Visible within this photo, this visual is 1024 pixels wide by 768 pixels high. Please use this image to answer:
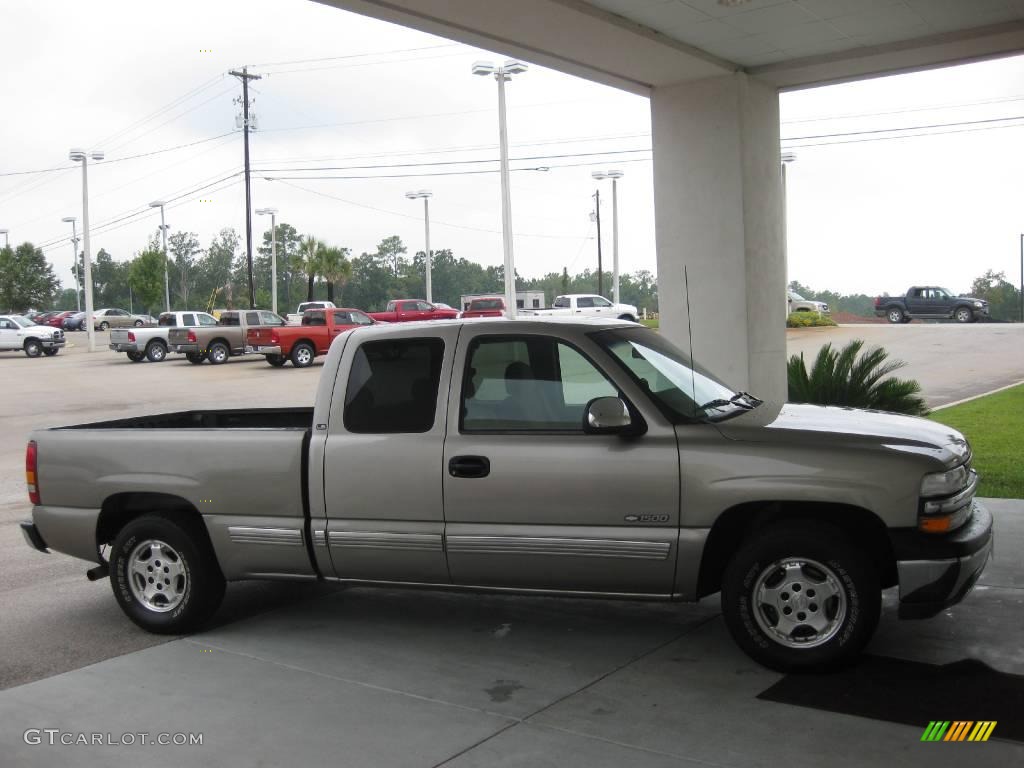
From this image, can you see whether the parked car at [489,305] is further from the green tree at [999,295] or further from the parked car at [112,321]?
the green tree at [999,295]

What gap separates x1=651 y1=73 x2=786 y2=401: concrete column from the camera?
1245cm

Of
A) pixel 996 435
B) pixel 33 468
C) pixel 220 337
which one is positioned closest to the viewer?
pixel 33 468

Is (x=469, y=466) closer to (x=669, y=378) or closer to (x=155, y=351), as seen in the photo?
(x=669, y=378)

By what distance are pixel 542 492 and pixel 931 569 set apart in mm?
1977

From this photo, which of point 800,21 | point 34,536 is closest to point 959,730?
point 34,536

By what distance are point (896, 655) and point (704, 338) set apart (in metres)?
7.48

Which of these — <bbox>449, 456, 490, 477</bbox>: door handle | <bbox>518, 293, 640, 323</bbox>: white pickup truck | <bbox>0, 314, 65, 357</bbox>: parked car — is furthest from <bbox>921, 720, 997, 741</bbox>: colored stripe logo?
A: <bbox>0, 314, 65, 357</bbox>: parked car

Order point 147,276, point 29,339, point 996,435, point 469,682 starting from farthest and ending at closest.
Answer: point 147,276 < point 29,339 < point 996,435 < point 469,682

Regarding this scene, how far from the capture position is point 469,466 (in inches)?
230

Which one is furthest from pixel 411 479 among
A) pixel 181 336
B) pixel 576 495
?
pixel 181 336

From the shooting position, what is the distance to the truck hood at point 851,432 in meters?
5.41

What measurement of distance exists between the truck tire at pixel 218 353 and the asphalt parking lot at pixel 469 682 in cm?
3028

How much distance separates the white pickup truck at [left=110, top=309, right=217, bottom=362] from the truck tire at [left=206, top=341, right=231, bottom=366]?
1798mm

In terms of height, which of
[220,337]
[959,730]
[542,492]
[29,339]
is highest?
[29,339]
